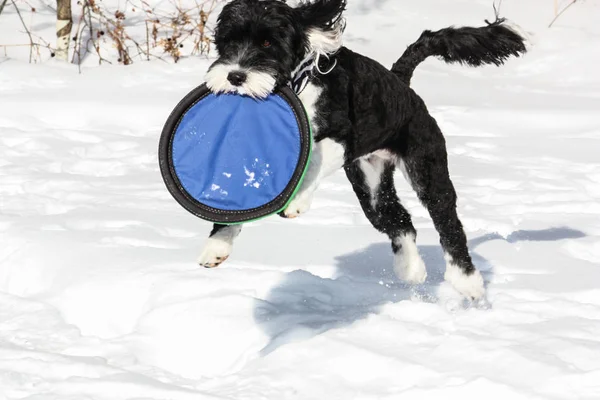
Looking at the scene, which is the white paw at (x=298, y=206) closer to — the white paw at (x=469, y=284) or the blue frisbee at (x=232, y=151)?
the blue frisbee at (x=232, y=151)

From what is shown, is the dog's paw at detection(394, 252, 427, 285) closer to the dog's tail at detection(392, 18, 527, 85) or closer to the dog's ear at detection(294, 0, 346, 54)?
the dog's tail at detection(392, 18, 527, 85)

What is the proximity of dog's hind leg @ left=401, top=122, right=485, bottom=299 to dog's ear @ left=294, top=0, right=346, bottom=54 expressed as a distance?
0.89 m

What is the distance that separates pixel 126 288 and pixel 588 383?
2399 mm

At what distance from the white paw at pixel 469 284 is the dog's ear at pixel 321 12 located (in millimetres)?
1608

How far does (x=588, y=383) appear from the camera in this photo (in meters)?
3.77

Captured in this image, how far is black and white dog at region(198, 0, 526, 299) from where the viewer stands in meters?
3.85

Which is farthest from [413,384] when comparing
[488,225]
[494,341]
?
[488,225]

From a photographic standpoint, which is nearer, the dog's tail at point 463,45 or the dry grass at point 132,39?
the dog's tail at point 463,45

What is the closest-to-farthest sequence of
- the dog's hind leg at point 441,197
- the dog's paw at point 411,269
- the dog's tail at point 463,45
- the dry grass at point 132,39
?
the dog's hind leg at point 441,197 → the dog's tail at point 463,45 → the dog's paw at point 411,269 → the dry grass at point 132,39

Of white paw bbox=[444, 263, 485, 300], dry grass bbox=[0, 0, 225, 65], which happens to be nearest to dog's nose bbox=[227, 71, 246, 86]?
white paw bbox=[444, 263, 485, 300]

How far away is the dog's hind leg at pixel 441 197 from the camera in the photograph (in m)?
4.92

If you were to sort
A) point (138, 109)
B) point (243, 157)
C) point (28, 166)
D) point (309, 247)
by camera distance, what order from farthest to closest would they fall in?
point (138, 109), point (28, 166), point (309, 247), point (243, 157)

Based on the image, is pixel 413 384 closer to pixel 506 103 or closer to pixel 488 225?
pixel 488 225

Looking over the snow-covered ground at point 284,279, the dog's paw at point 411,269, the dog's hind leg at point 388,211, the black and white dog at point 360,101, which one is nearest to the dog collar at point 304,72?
the black and white dog at point 360,101
